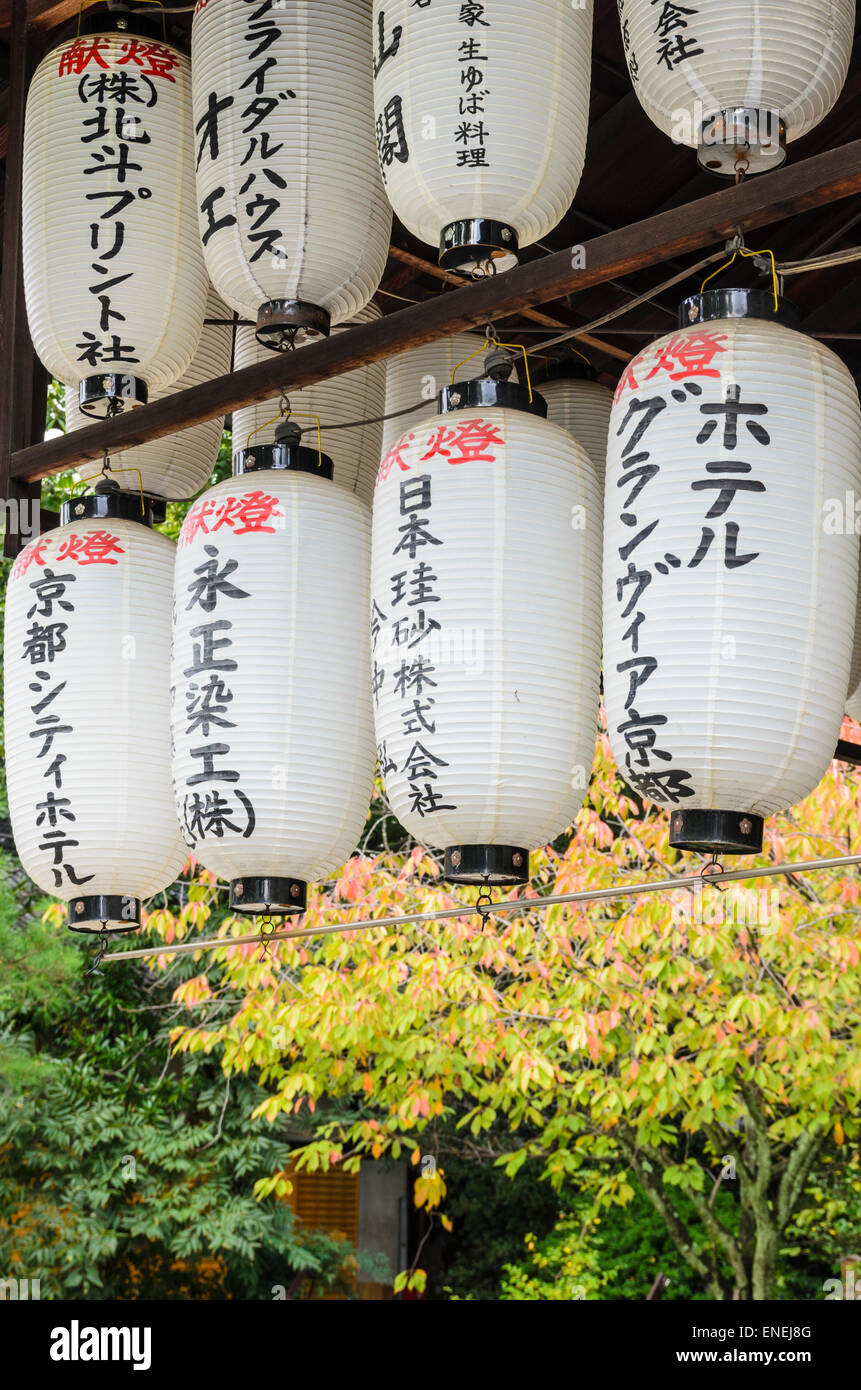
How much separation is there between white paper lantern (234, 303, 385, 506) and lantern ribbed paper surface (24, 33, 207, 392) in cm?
38

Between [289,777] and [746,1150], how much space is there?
6.27m

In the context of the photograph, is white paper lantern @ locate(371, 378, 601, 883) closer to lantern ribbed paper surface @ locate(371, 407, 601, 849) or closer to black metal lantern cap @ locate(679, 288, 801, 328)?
lantern ribbed paper surface @ locate(371, 407, 601, 849)

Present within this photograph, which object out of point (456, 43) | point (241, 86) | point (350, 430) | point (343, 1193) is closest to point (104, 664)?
point (350, 430)

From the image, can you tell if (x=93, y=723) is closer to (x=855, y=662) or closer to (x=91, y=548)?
(x=91, y=548)

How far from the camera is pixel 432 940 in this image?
5.84m

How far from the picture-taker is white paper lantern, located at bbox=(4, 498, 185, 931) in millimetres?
2732

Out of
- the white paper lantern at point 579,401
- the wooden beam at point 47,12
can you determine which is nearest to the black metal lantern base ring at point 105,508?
the white paper lantern at point 579,401

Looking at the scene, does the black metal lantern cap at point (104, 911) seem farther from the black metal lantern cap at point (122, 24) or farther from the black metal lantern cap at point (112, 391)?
the black metal lantern cap at point (122, 24)

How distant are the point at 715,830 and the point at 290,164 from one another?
1.29 metres

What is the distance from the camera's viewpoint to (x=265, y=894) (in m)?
2.50

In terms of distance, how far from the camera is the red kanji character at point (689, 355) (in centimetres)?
201

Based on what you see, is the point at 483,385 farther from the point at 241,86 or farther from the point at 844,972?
the point at 844,972

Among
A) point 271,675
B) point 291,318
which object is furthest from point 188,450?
point 271,675

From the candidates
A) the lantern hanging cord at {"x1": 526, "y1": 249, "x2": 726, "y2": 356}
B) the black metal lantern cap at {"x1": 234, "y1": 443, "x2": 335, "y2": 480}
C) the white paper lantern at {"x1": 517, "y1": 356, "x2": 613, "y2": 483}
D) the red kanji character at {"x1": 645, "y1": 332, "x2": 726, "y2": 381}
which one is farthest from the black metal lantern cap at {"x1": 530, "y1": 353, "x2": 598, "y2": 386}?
the red kanji character at {"x1": 645, "y1": 332, "x2": 726, "y2": 381}
